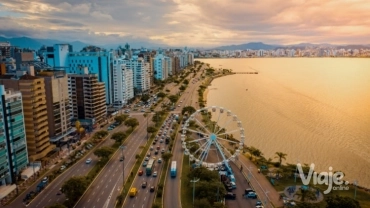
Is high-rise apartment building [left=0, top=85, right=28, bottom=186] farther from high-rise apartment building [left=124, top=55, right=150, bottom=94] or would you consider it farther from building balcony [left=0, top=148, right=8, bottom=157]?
high-rise apartment building [left=124, top=55, right=150, bottom=94]

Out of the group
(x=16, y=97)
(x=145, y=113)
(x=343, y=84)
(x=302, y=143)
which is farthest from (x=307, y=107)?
→ (x=16, y=97)

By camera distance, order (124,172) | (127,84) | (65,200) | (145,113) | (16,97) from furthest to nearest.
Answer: (127,84) < (145,113) < (124,172) < (16,97) < (65,200)

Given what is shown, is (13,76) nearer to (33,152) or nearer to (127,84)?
(33,152)

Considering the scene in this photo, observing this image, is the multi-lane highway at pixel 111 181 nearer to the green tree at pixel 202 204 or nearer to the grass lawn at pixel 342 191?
the green tree at pixel 202 204

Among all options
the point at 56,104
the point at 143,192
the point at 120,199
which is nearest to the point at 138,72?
the point at 56,104

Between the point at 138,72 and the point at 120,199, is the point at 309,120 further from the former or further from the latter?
the point at 138,72

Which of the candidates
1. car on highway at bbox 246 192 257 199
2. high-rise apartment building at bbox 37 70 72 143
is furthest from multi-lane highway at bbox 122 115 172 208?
high-rise apartment building at bbox 37 70 72 143

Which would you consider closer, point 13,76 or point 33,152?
point 33,152
